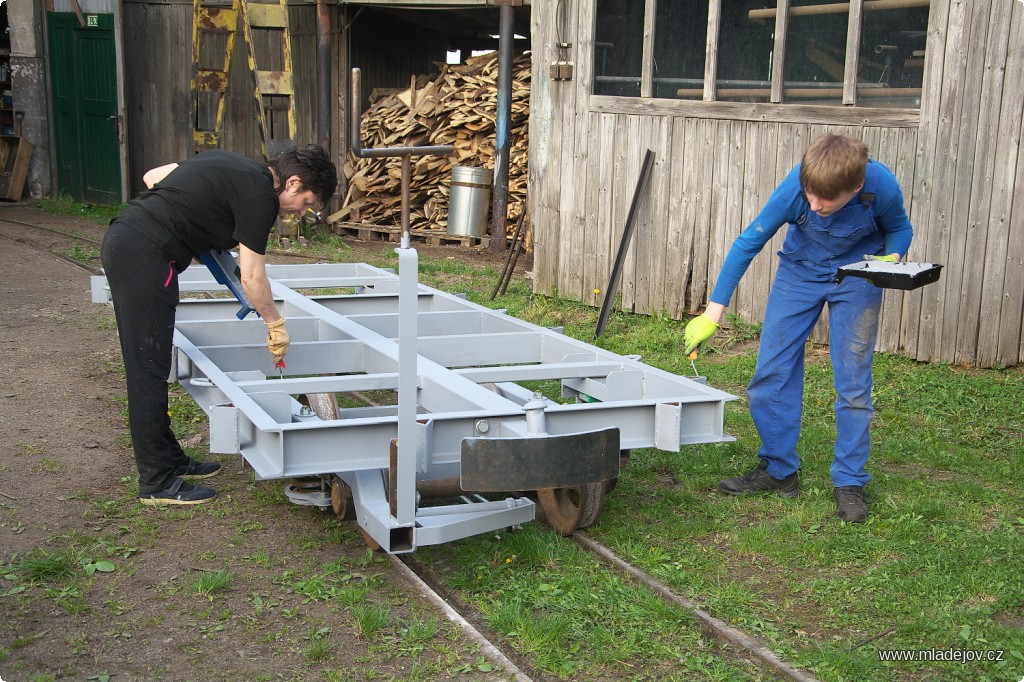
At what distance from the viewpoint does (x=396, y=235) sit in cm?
1418

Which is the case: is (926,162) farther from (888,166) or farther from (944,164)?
(888,166)

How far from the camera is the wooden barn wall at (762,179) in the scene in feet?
23.5

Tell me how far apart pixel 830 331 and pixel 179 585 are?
3.08 meters

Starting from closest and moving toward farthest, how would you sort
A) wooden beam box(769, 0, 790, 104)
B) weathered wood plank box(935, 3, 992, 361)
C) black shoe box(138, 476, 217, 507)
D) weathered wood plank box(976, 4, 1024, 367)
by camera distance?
black shoe box(138, 476, 217, 507), weathered wood plank box(976, 4, 1024, 367), weathered wood plank box(935, 3, 992, 361), wooden beam box(769, 0, 790, 104)

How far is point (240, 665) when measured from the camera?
3.56m

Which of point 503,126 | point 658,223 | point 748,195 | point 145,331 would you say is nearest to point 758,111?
point 748,195

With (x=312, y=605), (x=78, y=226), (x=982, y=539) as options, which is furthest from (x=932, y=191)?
(x=78, y=226)

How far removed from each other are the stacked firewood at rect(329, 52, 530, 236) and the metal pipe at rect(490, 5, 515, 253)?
580 millimetres

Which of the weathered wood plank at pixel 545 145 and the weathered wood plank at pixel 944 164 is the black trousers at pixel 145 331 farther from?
the weathered wood plank at pixel 545 145

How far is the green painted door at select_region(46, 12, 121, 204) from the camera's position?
1534 centimetres

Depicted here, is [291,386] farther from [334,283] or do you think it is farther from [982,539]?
[982,539]

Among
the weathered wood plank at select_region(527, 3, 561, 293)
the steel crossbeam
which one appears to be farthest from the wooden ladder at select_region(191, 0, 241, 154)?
the steel crossbeam

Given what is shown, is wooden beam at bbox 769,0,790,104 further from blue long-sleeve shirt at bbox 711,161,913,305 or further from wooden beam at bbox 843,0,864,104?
blue long-sleeve shirt at bbox 711,161,913,305

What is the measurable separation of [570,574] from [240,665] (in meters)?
1.36
